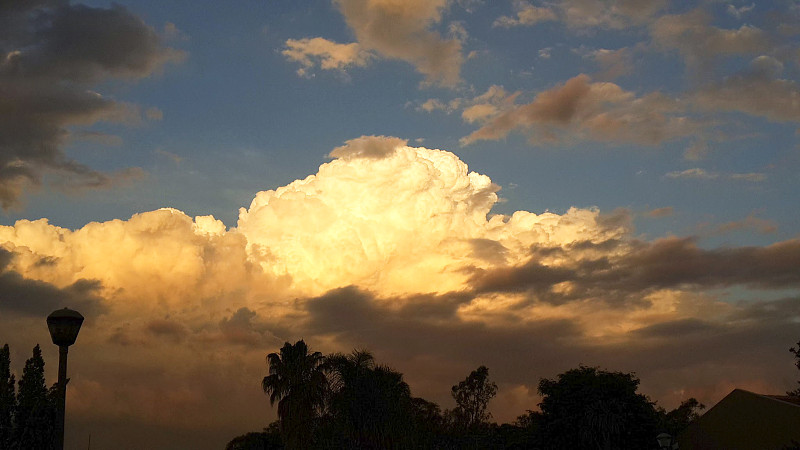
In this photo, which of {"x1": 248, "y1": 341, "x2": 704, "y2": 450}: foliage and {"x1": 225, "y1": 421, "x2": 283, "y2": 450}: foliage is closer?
{"x1": 248, "y1": 341, "x2": 704, "y2": 450}: foliage

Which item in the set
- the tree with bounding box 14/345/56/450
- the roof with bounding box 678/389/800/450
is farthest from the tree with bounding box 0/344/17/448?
the roof with bounding box 678/389/800/450

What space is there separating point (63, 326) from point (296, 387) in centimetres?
4714

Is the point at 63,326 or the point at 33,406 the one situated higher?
the point at 33,406

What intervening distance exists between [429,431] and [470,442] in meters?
2.13

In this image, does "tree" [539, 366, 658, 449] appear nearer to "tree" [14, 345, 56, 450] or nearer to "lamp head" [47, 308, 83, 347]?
"tree" [14, 345, 56, 450]

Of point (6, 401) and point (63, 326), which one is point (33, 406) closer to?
point (6, 401)

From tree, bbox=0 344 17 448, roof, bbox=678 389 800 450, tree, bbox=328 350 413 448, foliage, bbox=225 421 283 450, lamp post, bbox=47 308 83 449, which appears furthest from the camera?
foliage, bbox=225 421 283 450

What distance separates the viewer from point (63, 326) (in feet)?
39.5

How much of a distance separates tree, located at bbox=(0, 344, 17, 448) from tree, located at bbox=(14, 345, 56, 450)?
0.48 m

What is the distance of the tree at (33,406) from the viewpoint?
44628mm

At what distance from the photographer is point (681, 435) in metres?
52.8

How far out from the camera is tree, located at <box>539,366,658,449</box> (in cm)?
5056

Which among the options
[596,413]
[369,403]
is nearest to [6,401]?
[369,403]

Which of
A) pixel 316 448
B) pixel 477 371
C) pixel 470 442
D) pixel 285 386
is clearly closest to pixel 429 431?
pixel 470 442
